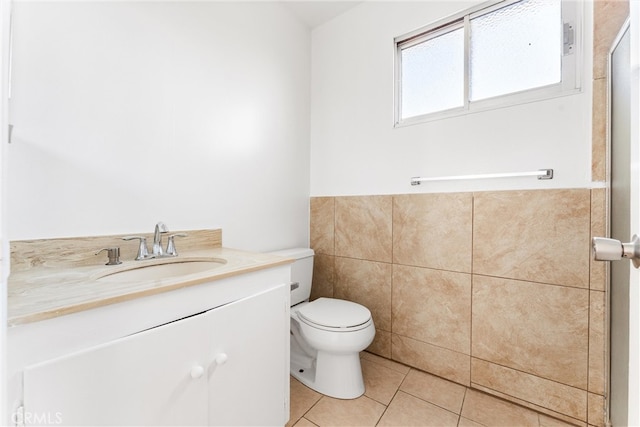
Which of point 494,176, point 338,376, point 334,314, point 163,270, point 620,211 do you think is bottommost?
point 338,376

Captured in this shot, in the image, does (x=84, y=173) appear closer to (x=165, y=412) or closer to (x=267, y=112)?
(x=165, y=412)

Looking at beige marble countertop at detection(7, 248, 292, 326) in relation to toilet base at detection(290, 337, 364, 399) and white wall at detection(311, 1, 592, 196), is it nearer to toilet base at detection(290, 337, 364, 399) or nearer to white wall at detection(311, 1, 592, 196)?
toilet base at detection(290, 337, 364, 399)

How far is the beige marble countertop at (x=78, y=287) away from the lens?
0.59m

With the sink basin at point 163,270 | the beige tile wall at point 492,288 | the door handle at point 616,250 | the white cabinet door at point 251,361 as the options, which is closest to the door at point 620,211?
the beige tile wall at point 492,288

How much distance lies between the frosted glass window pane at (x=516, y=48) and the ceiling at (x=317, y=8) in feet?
2.90

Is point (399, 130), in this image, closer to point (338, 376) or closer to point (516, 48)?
point (516, 48)

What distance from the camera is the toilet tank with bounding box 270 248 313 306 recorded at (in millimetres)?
1749

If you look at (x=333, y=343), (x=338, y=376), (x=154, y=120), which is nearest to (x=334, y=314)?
(x=333, y=343)

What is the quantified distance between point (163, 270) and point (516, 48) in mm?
2094

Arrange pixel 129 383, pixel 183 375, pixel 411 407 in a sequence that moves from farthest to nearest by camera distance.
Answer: pixel 411 407
pixel 183 375
pixel 129 383

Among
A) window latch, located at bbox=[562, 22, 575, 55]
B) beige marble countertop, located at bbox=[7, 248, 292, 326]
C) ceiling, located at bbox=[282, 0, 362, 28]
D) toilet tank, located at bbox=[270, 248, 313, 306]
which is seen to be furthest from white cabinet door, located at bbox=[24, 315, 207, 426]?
ceiling, located at bbox=[282, 0, 362, 28]

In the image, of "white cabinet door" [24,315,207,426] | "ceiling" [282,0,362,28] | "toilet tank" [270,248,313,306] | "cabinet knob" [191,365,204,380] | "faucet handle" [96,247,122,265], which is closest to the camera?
"white cabinet door" [24,315,207,426]

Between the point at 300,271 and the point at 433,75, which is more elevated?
the point at 433,75

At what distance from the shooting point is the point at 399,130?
5.66ft
